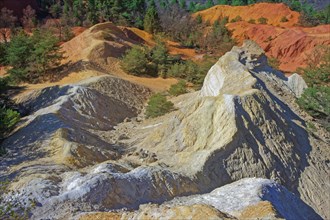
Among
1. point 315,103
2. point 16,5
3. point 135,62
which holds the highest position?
point 16,5

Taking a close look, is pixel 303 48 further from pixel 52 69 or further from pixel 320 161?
pixel 320 161

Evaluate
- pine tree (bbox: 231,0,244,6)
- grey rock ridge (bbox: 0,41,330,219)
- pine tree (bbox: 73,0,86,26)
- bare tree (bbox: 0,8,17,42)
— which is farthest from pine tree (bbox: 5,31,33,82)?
pine tree (bbox: 231,0,244,6)

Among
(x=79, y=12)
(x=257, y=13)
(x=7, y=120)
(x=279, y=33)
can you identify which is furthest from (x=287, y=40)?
(x=7, y=120)

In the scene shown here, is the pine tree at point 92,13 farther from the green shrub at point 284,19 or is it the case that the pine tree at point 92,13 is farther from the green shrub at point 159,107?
the green shrub at point 159,107

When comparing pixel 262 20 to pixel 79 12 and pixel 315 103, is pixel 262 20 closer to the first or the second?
pixel 79 12

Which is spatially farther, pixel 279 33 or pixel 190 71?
pixel 279 33

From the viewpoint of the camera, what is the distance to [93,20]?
143 ft

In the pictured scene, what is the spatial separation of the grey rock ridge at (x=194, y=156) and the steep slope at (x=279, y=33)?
22798mm

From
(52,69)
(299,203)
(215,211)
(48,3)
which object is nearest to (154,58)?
(52,69)

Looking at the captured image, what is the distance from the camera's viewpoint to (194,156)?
1080cm

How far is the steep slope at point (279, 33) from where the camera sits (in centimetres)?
4144

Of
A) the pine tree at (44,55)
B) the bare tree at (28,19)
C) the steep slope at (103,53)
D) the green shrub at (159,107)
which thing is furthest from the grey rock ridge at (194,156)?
the bare tree at (28,19)

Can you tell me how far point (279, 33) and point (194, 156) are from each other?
1489 inches

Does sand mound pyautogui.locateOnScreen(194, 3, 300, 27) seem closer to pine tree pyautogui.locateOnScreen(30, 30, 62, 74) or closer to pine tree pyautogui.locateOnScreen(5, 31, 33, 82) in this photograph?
pine tree pyautogui.locateOnScreen(30, 30, 62, 74)
